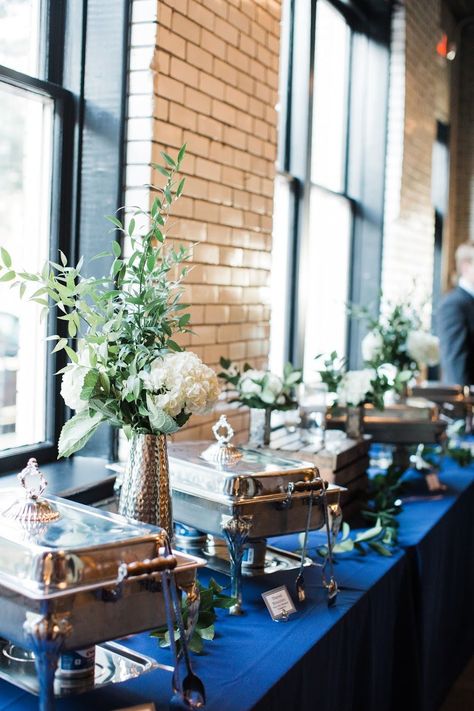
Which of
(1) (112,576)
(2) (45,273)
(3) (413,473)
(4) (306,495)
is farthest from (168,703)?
(3) (413,473)

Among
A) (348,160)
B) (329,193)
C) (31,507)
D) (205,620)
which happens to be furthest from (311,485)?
(348,160)

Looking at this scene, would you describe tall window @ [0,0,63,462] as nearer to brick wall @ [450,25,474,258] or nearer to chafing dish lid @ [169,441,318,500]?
chafing dish lid @ [169,441,318,500]

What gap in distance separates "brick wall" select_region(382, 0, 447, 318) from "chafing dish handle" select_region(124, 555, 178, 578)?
4.18 meters

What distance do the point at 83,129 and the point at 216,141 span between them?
50cm

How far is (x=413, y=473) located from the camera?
12.1 feet

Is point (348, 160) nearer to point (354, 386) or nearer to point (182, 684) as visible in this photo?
point (354, 386)

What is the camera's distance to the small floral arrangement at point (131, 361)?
1.76m

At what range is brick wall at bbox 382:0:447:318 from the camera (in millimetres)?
5391

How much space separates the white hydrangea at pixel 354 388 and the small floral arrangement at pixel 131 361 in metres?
1.38

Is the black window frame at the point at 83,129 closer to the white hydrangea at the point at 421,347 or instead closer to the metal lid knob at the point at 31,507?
the metal lid knob at the point at 31,507

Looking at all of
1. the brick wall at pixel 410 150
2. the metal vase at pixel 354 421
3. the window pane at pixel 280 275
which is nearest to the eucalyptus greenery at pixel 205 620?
the metal vase at pixel 354 421

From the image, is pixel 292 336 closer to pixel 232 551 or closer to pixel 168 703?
pixel 232 551

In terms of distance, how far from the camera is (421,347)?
3.78 meters

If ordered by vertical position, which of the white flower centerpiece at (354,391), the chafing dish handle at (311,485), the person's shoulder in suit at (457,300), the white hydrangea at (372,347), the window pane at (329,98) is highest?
the window pane at (329,98)
